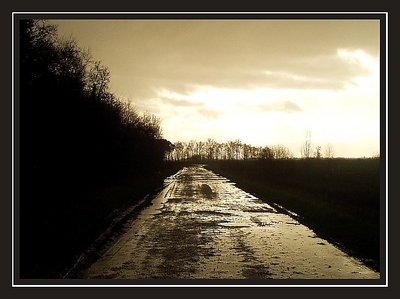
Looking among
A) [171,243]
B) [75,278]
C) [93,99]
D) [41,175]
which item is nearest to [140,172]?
[93,99]

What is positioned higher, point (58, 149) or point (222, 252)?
point (58, 149)

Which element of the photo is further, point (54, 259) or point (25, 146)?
point (25, 146)

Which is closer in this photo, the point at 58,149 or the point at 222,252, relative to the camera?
the point at 222,252

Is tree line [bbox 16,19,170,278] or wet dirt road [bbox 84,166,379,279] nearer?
wet dirt road [bbox 84,166,379,279]

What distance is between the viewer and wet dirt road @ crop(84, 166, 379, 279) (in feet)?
29.8

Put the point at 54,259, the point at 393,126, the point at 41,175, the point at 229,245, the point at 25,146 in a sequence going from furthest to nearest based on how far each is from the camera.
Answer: the point at 41,175 < the point at 25,146 < the point at 229,245 < the point at 54,259 < the point at 393,126

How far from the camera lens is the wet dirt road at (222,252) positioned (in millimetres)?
9094

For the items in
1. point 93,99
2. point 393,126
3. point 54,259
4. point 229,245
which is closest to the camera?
point 393,126

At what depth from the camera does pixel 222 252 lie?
1113cm

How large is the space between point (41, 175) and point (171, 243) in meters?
10.1

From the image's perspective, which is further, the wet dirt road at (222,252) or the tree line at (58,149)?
the tree line at (58,149)

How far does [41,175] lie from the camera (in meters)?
20.2
